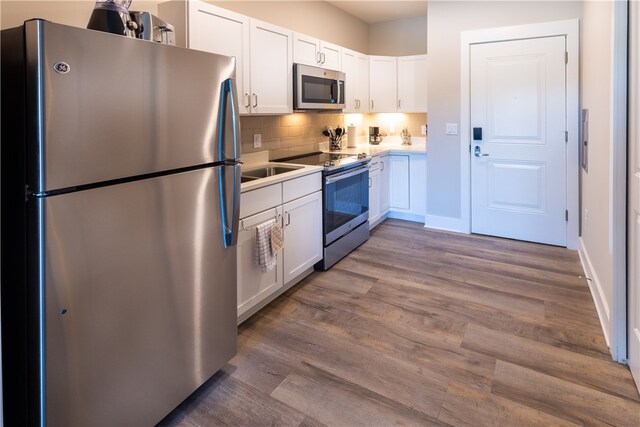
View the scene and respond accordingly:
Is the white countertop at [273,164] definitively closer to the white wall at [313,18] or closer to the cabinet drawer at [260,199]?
the cabinet drawer at [260,199]

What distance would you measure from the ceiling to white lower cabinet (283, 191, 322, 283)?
2.76m

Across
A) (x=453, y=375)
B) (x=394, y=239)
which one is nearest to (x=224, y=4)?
(x=394, y=239)

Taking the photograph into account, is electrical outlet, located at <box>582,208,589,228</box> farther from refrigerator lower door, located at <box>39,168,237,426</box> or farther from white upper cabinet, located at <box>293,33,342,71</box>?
refrigerator lower door, located at <box>39,168,237,426</box>

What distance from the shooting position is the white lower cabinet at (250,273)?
7.98 feet

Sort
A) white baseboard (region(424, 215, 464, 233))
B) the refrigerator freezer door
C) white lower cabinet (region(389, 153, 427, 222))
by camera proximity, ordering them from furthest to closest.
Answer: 1. white lower cabinet (region(389, 153, 427, 222))
2. white baseboard (region(424, 215, 464, 233))
3. the refrigerator freezer door

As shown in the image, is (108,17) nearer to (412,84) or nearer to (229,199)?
(229,199)

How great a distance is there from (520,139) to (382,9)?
2.34m

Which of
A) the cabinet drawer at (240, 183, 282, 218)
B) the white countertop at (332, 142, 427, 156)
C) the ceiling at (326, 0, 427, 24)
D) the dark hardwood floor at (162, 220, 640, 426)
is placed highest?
the ceiling at (326, 0, 427, 24)

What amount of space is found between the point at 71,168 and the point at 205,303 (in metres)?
0.83

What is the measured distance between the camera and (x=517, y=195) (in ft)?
13.7

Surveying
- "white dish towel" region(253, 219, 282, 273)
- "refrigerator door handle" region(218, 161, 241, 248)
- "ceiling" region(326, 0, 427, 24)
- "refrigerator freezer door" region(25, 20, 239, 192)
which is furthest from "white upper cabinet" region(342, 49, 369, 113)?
"refrigerator freezer door" region(25, 20, 239, 192)

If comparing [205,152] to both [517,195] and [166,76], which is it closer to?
[166,76]

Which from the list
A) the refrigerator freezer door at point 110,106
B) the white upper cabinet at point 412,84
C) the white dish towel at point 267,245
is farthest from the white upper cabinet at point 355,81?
the refrigerator freezer door at point 110,106

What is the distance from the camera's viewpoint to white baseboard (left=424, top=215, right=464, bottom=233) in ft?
14.9
